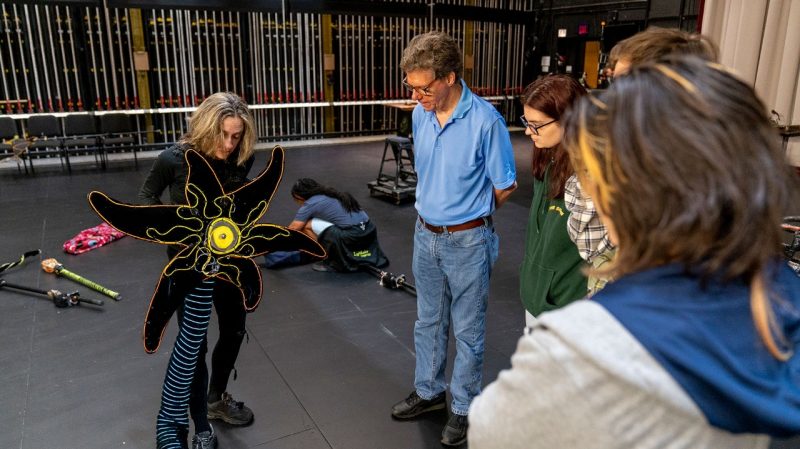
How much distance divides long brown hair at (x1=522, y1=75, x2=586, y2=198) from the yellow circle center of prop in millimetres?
1064

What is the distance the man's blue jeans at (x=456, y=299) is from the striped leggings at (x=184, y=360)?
836mm

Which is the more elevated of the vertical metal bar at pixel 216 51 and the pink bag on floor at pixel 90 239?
the vertical metal bar at pixel 216 51

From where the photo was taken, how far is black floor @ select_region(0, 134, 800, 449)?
2.40 metres

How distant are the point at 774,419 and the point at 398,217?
5.24m

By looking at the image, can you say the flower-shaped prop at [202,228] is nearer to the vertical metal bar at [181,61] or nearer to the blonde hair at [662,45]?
the blonde hair at [662,45]

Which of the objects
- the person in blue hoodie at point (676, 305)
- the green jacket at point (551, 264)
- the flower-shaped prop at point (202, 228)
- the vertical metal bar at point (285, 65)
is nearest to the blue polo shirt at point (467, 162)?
the green jacket at point (551, 264)

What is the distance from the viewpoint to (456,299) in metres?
2.26

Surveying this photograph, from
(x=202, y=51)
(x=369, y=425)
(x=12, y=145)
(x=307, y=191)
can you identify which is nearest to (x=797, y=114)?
(x=307, y=191)

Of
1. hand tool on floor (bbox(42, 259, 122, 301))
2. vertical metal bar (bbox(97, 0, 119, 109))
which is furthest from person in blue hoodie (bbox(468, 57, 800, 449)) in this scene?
vertical metal bar (bbox(97, 0, 119, 109))

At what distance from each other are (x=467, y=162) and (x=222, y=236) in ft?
3.01

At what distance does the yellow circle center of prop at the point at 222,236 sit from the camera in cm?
193

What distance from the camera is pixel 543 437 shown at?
588mm

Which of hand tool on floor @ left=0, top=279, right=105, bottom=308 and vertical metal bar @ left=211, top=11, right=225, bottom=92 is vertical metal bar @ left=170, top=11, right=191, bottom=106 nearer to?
vertical metal bar @ left=211, top=11, right=225, bottom=92

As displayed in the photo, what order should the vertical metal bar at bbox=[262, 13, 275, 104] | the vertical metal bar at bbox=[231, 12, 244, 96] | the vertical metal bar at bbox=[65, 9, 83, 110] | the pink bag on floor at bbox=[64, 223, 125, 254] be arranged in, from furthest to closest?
1. the vertical metal bar at bbox=[262, 13, 275, 104]
2. the vertical metal bar at bbox=[231, 12, 244, 96]
3. the vertical metal bar at bbox=[65, 9, 83, 110]
4. the pink bag on floor at bbox=[64, 223, 125, 254]
